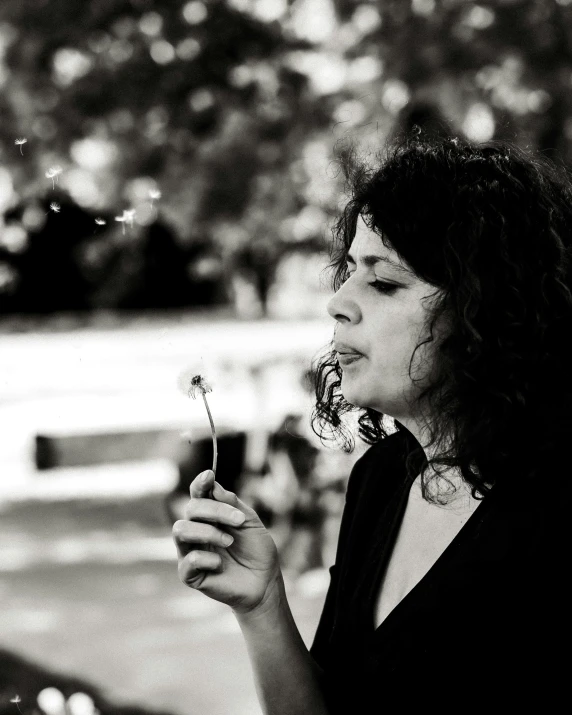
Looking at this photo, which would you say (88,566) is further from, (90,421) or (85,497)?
(90,421)

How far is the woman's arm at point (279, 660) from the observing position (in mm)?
1698

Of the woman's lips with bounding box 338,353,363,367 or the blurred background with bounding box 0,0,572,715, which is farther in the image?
the blurred background with bounding box 0,0,572,715

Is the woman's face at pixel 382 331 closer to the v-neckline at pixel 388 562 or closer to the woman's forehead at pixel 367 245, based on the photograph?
the woman's forehead at pixel 367 245

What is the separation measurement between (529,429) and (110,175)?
195 inches

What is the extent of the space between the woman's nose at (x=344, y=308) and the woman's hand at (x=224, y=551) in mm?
382

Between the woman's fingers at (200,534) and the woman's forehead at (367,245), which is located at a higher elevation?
the woman's forehead at (367,245)

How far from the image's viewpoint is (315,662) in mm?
1774

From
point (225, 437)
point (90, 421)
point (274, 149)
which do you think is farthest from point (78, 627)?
point (90, 421)

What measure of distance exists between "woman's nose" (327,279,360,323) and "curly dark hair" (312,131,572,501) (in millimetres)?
126

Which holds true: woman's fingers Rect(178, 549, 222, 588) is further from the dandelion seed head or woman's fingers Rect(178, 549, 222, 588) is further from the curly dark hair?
the curly dark hair

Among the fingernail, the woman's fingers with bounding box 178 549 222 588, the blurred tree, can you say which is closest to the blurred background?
the blurred tree

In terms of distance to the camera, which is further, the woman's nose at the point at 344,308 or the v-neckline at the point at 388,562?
the woman's nose at the point at 344,308

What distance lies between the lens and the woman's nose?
1.60m

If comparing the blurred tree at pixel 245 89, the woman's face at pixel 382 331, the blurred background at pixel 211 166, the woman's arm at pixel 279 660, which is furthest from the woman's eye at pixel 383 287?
the blurred tree at pixel 245 89
